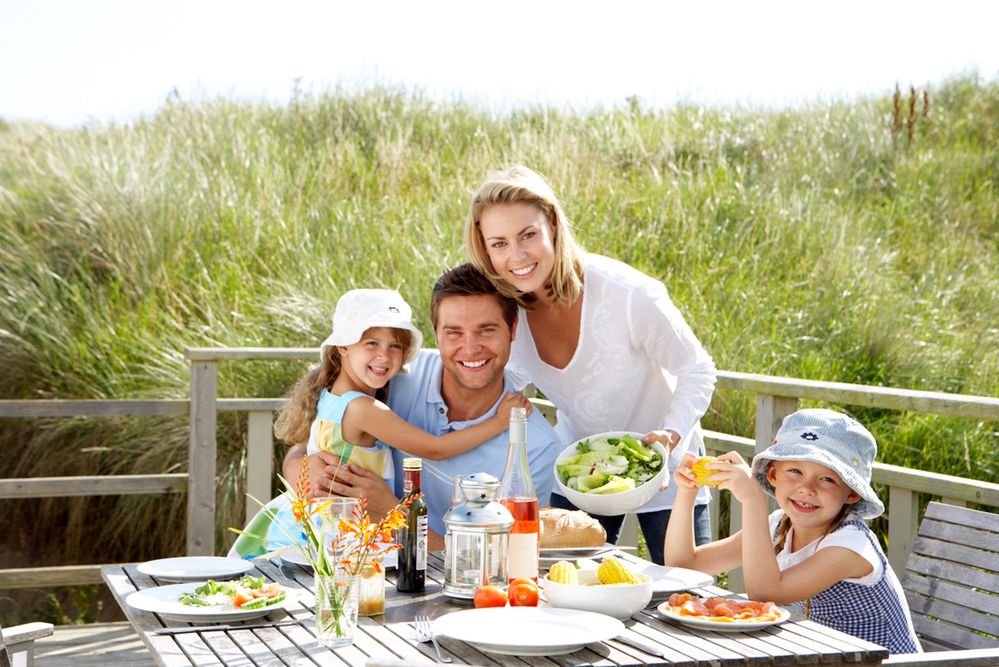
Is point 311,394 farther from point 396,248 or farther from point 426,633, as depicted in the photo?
point 396,248

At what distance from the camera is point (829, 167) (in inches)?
452

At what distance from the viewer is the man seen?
10.7 feet

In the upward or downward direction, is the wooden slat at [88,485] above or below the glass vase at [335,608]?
below

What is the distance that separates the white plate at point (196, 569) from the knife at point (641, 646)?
93 centimetres

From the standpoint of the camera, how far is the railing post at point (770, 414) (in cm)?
407

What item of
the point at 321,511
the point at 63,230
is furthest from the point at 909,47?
the point at 321,511

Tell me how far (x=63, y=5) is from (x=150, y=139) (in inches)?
335

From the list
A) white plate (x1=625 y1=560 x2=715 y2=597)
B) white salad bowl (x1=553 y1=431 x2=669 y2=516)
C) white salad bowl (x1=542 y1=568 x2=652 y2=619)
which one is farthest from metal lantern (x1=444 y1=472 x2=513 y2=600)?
white salad bowl (x1=553 y1=431 x2=669 y2=516)

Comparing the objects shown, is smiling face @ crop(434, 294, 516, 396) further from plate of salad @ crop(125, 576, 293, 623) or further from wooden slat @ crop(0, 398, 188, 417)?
wooden slat @ crop(0, 398, 188, 417)

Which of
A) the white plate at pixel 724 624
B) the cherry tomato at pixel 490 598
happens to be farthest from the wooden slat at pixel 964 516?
the cherry tomato at pixel 490 598

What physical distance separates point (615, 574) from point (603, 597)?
8cm

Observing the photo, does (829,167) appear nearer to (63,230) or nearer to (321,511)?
(63,230)

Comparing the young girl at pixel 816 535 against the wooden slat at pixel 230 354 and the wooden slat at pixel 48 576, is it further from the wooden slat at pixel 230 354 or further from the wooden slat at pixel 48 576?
the wooden slat at pixel 48 576

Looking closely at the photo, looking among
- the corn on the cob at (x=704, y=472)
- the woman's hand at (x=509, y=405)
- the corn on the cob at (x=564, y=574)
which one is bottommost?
the corn on the cob at (x=564, y=574)
